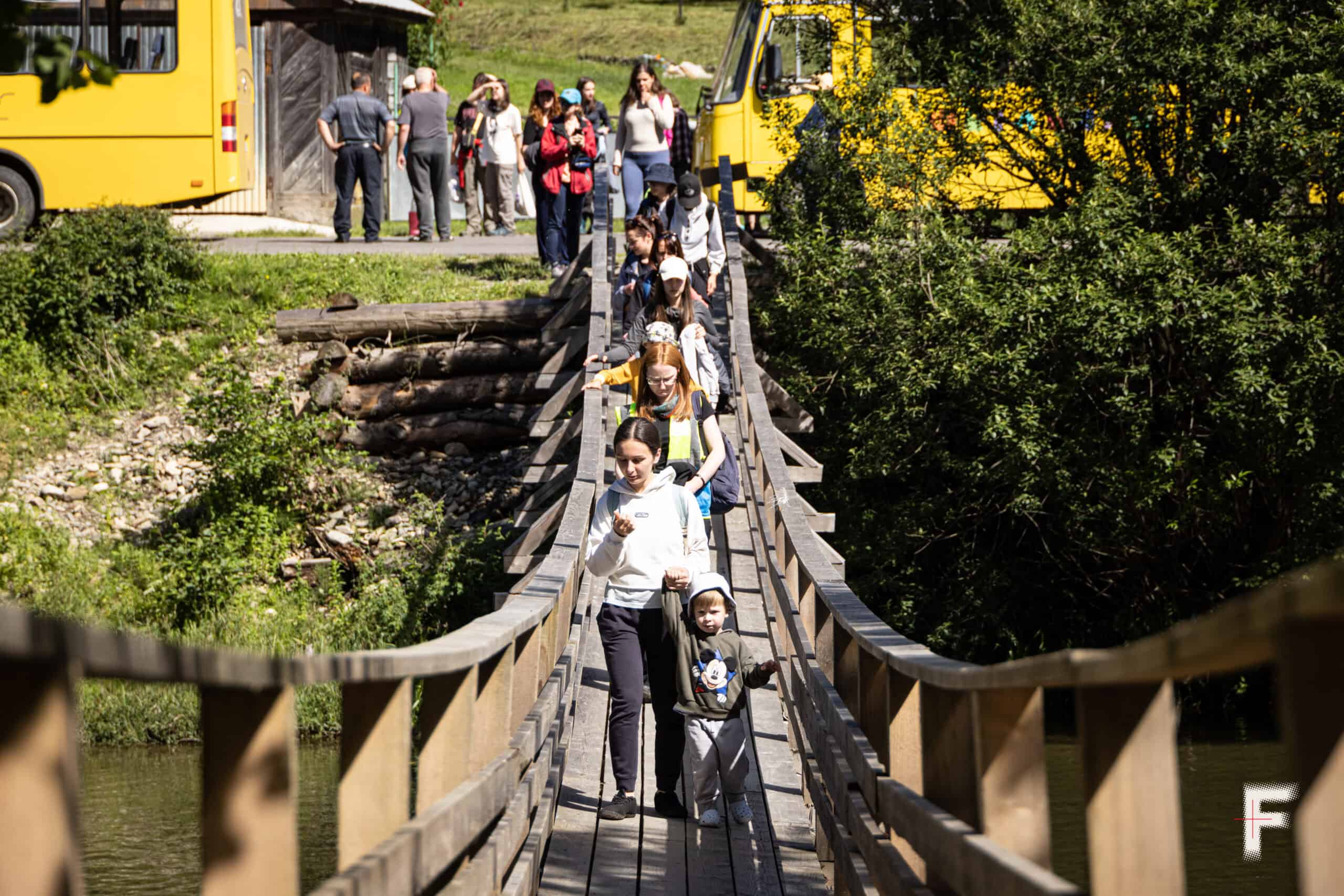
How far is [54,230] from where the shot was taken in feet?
57.0

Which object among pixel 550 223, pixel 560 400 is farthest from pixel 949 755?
pixel 550 223

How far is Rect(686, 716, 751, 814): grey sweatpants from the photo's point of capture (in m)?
6.12

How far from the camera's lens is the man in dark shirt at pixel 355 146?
1883cm

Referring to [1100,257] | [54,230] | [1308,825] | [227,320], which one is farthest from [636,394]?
[54,230]

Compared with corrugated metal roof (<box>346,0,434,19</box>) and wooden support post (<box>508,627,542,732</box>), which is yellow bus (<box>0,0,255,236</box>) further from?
wooden support post (<box>508,627,542,732</box>)

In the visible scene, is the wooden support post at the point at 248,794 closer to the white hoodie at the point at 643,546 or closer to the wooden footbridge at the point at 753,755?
the wooden footbridge at the point at 753,755

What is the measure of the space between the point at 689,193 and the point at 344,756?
35.9 ft

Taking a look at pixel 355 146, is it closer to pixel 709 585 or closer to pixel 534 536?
pixel 534 536

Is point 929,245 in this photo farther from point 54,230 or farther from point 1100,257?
point 54,230

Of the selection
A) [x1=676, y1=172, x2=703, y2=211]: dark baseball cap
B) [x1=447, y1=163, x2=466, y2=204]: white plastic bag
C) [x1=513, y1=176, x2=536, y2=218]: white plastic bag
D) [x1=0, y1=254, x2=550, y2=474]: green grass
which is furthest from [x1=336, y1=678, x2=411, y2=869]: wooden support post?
[x1=513, y1=176, x2=536, y2=218]: white plastic bag

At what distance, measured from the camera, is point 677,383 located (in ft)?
27.2

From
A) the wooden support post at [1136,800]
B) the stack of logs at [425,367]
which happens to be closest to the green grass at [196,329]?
the stack of logs at [425,367]

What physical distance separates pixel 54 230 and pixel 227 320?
6.99ft

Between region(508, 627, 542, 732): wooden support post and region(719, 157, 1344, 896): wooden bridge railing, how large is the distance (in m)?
0.95
